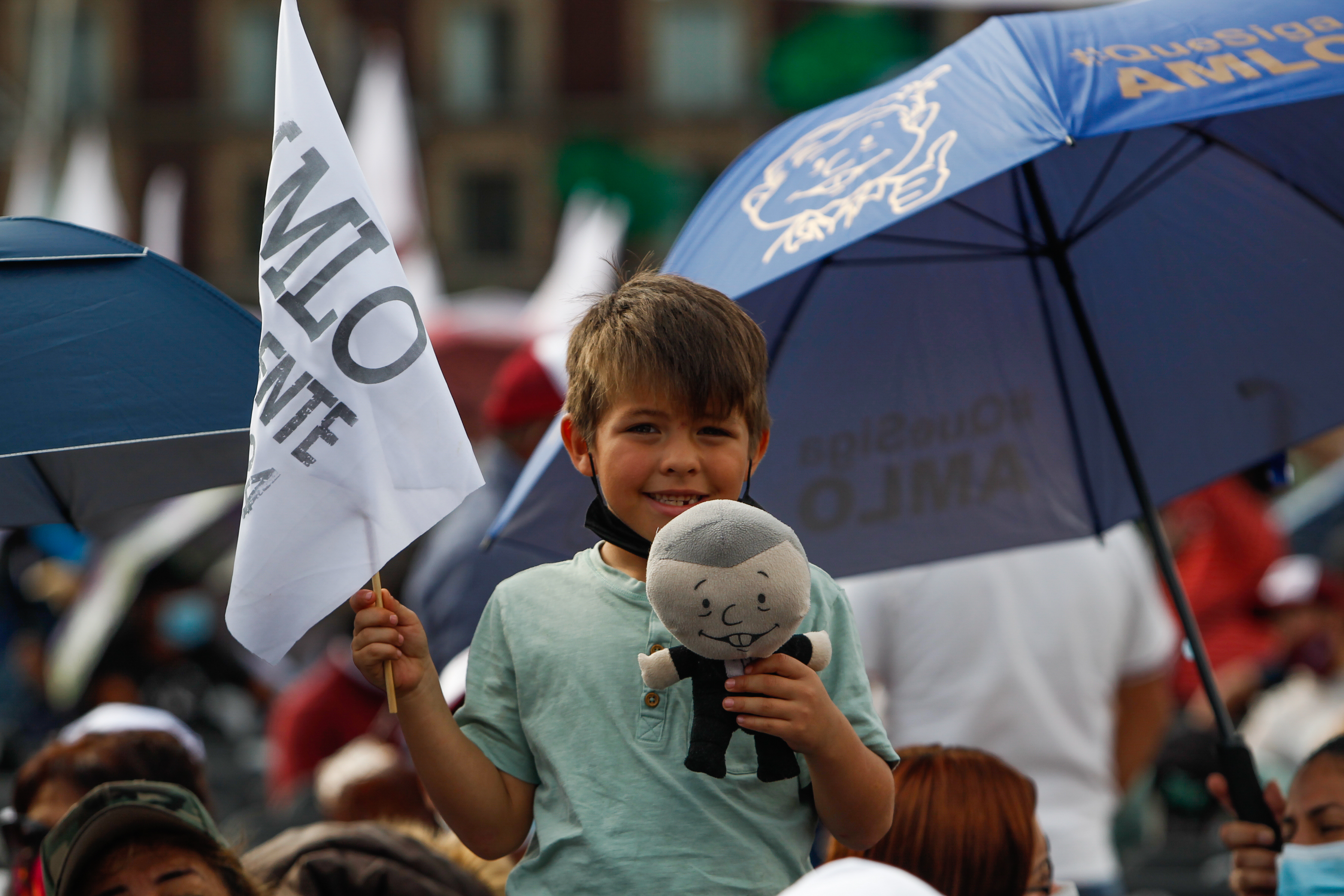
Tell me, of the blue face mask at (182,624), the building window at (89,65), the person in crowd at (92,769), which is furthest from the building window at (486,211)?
the person in crowd at (92,769)

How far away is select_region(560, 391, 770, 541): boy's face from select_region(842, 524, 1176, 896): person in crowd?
70.3 inches

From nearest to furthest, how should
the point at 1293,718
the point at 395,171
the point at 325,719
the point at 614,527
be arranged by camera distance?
the point at 614,527
the point at 325,719
the point at 1293,718
the point at 395,171

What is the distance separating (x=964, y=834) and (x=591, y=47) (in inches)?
1317

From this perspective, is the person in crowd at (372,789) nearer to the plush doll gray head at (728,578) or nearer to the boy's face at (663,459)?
the boy's face at (663,459)

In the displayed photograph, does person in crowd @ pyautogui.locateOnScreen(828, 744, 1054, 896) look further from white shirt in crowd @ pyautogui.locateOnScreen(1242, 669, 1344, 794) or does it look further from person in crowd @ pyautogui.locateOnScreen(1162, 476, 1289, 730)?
person in crowd @ pyautogui.locateOnScreen(1162, 476, 1289, 730)

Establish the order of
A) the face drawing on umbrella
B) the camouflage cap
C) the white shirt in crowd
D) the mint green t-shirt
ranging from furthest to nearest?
the white shirt in crowd
the face drawing on umbrella
the camouflage cap
the mint green t-shirt

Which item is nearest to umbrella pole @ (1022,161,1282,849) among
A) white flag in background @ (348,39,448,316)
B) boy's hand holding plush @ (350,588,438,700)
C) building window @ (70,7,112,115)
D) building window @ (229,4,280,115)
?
boy's hand holding plush @ (350,588,438,700)

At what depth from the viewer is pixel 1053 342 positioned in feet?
10.2

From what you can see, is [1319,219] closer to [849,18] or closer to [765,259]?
[765,259]

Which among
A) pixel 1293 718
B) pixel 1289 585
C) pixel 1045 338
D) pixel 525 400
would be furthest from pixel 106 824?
pixel 1289 585

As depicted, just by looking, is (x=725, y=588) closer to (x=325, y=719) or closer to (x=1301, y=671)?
(x=325, y=719)

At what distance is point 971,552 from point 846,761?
1.42 m

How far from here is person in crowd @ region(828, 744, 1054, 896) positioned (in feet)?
7.87

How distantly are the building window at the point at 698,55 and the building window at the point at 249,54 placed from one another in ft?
27.4
